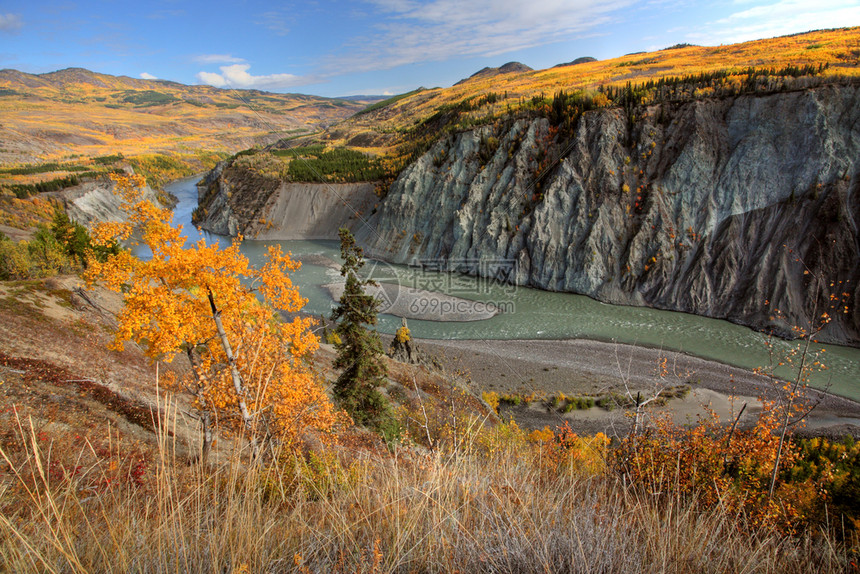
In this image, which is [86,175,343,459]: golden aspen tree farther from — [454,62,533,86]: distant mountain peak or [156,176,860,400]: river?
[454,62,533,86]: distant mountain peak

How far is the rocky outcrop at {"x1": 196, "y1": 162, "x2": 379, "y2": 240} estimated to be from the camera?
2141 inches

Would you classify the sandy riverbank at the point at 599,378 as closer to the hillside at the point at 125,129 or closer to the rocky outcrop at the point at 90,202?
the rocky outcrop at the point at 90,202

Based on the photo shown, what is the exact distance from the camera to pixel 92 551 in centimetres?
199

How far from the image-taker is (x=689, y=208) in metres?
29.8

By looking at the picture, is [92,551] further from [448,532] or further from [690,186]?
[690,186]

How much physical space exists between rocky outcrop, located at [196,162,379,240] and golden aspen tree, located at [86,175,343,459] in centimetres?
4669

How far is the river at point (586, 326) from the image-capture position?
21438mm

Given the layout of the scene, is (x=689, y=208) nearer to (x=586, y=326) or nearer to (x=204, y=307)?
(x=586, y=326)

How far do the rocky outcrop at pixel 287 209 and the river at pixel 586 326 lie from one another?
19.7 m

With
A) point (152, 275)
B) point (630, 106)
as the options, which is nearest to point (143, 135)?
point (630, 106)

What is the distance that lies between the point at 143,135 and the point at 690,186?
163442 mm

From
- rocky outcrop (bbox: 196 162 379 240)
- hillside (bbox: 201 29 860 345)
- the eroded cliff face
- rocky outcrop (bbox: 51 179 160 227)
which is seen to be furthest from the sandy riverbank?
rocky outcrop (bbox: 51 179 160 227)

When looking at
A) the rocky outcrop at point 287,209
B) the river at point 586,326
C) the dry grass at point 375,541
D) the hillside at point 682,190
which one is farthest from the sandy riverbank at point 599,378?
the rocky outcrop at point 287,209

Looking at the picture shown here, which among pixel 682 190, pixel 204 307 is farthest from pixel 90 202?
pixel 682 190
